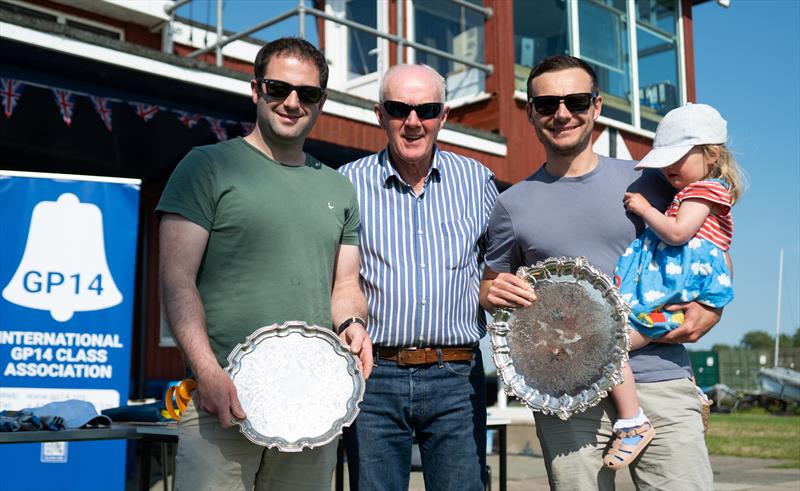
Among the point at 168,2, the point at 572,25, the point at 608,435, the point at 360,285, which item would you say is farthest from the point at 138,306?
the point at 608,435

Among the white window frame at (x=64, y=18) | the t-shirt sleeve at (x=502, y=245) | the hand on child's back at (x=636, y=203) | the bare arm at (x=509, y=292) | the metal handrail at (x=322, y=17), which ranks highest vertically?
the white window frame at (x=64, y=18)

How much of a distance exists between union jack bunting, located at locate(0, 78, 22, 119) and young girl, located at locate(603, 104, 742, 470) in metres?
4.90

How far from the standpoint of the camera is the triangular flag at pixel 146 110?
6.41 m

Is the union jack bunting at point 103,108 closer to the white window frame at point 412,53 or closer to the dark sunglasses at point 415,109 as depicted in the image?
the white window frame at point 412,53

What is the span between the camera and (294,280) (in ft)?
7.89

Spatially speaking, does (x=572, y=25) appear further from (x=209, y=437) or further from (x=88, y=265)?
(x=209, y=437)

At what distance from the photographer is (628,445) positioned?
232 centimetres

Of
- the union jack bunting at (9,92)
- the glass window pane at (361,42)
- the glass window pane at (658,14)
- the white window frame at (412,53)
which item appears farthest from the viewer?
the glass window pane at (658,14)

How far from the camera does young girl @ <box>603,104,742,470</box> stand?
234 cm

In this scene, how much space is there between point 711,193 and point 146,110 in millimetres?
5067

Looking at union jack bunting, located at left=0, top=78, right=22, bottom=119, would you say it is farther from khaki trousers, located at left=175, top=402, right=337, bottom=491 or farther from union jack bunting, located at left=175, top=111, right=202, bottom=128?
khaki trousers, located at left=175, top=402, right=337, bottom=491

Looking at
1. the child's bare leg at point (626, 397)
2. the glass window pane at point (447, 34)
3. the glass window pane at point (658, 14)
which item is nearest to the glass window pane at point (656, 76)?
the glass window pane at point (658, 14)

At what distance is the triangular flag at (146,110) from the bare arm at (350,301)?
4286 millimetres

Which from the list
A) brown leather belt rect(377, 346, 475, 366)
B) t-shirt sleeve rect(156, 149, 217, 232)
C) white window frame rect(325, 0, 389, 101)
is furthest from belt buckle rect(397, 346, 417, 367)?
white window frame rect(325, 0, 389, 101)
